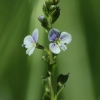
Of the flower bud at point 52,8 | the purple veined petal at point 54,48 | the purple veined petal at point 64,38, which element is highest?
the flower bud at point 52,8

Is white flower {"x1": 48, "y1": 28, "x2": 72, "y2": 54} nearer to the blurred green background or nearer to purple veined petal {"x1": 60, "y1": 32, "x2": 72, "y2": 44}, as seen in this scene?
purple veined petal {"x1": 60, "y1": 32, "x2": 72, "y2": 44}

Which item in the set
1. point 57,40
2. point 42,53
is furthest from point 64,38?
point 42,53

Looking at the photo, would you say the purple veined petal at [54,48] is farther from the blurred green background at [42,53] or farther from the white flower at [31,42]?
the blurred green background at [42,53]

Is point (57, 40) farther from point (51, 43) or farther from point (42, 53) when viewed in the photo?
point (42, 53)

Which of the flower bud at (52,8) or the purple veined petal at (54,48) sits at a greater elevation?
the flower bud at (52,8)

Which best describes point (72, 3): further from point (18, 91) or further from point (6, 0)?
point (18, 91)

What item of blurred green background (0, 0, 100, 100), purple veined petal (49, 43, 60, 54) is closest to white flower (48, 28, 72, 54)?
purple veined petal (49, 43, 60, 54)

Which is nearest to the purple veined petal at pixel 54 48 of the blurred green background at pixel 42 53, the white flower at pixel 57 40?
the white flower at pixel 57 40
